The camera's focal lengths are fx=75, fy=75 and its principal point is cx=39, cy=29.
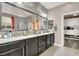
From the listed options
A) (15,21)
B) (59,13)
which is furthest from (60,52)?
(59,13)

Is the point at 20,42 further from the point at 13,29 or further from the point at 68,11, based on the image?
the point at 68,11

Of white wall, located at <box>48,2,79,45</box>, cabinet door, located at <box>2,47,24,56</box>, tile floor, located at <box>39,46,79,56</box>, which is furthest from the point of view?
white wall, located at <box>48,2,79,45</box>

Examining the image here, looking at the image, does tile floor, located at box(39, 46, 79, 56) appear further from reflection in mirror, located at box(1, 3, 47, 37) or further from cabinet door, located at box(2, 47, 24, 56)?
cabinet door, located at box(2, 47, 24, 56)

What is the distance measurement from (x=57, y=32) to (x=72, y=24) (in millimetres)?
4567

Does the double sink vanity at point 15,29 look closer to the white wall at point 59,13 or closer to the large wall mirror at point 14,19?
the large wall mirror at point 14,19

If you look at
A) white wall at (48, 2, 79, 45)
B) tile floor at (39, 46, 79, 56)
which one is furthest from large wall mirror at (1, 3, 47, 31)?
white wall at (48, 2, 79, 45)

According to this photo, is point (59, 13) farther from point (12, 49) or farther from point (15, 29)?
point (12, 49)

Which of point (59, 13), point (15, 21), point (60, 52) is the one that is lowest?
point (60, 52)

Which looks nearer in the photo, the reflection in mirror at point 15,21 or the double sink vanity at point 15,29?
the double sink vanity at point 15,29

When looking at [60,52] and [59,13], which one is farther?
[59,13]

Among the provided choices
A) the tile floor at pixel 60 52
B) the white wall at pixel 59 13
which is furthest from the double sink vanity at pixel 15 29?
the white wall at pixel 59 13

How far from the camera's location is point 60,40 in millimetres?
5027

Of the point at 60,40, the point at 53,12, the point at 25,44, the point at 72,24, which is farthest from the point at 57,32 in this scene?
the point at 72,24

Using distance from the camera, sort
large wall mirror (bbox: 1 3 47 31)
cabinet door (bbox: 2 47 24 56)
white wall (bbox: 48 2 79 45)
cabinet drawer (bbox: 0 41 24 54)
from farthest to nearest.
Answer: white wall (bbox: 48 2 79 45), large wall mirror (bbox: 1 3 47 31), cabinet door (bbox: 2 47 24 56), cabinet drawer (bbox: 0 41 24 54)
